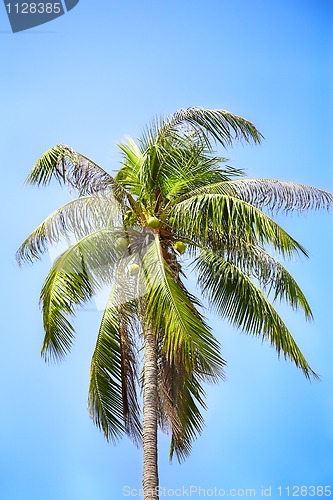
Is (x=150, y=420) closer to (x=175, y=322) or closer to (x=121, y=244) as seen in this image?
(x=175, y=322)

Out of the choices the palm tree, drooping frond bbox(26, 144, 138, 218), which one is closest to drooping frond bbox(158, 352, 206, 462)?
the palm tree

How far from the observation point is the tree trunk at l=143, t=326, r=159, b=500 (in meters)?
12.1

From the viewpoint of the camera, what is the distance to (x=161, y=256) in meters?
12.9

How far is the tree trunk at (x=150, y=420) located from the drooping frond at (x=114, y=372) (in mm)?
628

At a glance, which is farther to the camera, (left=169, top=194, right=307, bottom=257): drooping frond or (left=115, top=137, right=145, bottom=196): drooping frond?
(left=115, top=137, right=145, bottom=196): drooping frond

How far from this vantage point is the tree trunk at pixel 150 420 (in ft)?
39.9

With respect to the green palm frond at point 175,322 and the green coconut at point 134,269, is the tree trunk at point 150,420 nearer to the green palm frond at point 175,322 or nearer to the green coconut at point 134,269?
the green palm frond at point 175,322

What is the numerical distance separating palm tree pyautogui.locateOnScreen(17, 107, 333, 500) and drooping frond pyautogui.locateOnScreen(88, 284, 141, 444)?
2cm

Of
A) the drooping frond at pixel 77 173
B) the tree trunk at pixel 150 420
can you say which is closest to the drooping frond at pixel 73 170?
the drooping frond at pixel 77 173

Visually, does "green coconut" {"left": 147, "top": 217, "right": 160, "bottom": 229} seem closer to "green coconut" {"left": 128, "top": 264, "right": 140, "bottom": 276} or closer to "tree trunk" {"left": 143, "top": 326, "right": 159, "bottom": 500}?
"green coconut" {"left": 128, "top": 264, "right": 140, "bottom": 276}

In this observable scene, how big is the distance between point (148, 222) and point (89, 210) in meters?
0.94

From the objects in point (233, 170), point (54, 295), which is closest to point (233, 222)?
point (233, 170)

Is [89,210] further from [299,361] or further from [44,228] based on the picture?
[299,361]

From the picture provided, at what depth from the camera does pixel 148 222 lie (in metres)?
13.7
